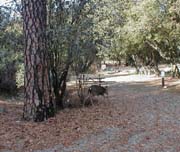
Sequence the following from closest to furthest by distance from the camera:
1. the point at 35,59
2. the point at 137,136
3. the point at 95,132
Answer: the point at 137,136, the point at 95,132, the point at 35,59

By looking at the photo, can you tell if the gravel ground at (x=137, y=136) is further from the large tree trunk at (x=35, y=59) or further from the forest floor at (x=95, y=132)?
the large tree trunk at (x=35, y=59)

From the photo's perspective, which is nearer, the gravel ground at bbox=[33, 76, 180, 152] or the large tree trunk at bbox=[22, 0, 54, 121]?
the gravel ground at bbox=[33, 76, 180, 152]

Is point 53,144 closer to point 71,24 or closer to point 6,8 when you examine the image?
point 71,24

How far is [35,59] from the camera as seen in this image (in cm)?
842

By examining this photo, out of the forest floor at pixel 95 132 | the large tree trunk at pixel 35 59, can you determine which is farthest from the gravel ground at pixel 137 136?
the large tree trunk at pixel 35 59

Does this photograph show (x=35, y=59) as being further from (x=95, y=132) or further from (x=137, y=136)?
(x=137, y=136)

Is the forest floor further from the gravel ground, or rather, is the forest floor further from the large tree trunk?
the large tree trunk

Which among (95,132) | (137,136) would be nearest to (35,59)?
(95,132)

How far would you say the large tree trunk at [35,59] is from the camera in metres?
8.34

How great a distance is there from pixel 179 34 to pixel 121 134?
11.5 m

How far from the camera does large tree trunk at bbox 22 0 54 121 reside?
834cm

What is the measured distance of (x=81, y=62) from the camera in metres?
11.2

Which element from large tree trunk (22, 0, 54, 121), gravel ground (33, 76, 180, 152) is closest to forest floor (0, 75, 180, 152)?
gravel ground (33, 76, 180, 152)

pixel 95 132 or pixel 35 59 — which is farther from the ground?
pixel 35 59
